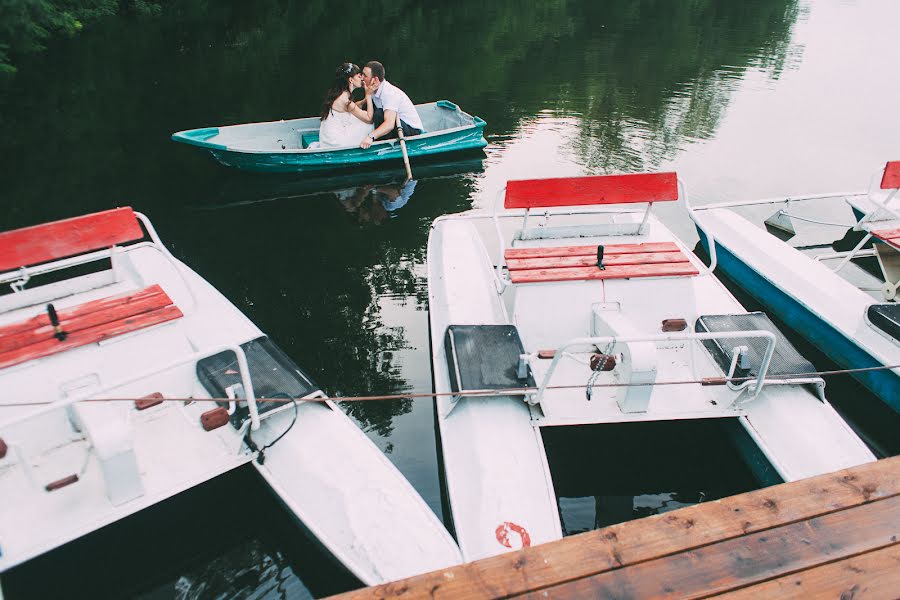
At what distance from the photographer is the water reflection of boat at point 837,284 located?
5.57 m

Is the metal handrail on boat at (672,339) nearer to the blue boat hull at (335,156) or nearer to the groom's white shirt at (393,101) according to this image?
the blue boat hull at (335,156)

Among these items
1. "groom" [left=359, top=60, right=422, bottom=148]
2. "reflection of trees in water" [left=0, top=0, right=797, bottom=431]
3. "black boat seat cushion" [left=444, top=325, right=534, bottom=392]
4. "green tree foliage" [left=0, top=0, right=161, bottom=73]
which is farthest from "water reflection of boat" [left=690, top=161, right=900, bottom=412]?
"green tree foliage" [left=0, top=0, right=161, bottom=73]

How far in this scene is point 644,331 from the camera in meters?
5.42

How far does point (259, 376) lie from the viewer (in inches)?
180

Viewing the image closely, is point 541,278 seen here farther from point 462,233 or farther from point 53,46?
point 53,46

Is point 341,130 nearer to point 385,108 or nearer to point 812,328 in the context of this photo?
point 385,108

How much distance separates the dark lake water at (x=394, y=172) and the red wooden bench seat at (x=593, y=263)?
1.39 m

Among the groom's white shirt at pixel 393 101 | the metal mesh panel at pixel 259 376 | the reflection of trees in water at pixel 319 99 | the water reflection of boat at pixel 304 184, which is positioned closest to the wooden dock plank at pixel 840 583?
the metal mesh panel at pixel 259 376

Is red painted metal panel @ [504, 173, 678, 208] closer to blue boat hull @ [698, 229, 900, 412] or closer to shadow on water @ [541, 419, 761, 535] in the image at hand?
blue boat hull @ [698, 229, 900, 412]

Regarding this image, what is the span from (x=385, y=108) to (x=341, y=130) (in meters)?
0.85

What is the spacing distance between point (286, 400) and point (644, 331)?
10.3 feet

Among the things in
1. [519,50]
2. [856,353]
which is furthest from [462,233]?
[519,50]

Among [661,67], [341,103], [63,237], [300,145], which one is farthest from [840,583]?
[661,67]

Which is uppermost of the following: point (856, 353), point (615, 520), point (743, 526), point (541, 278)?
point (743, 526)
